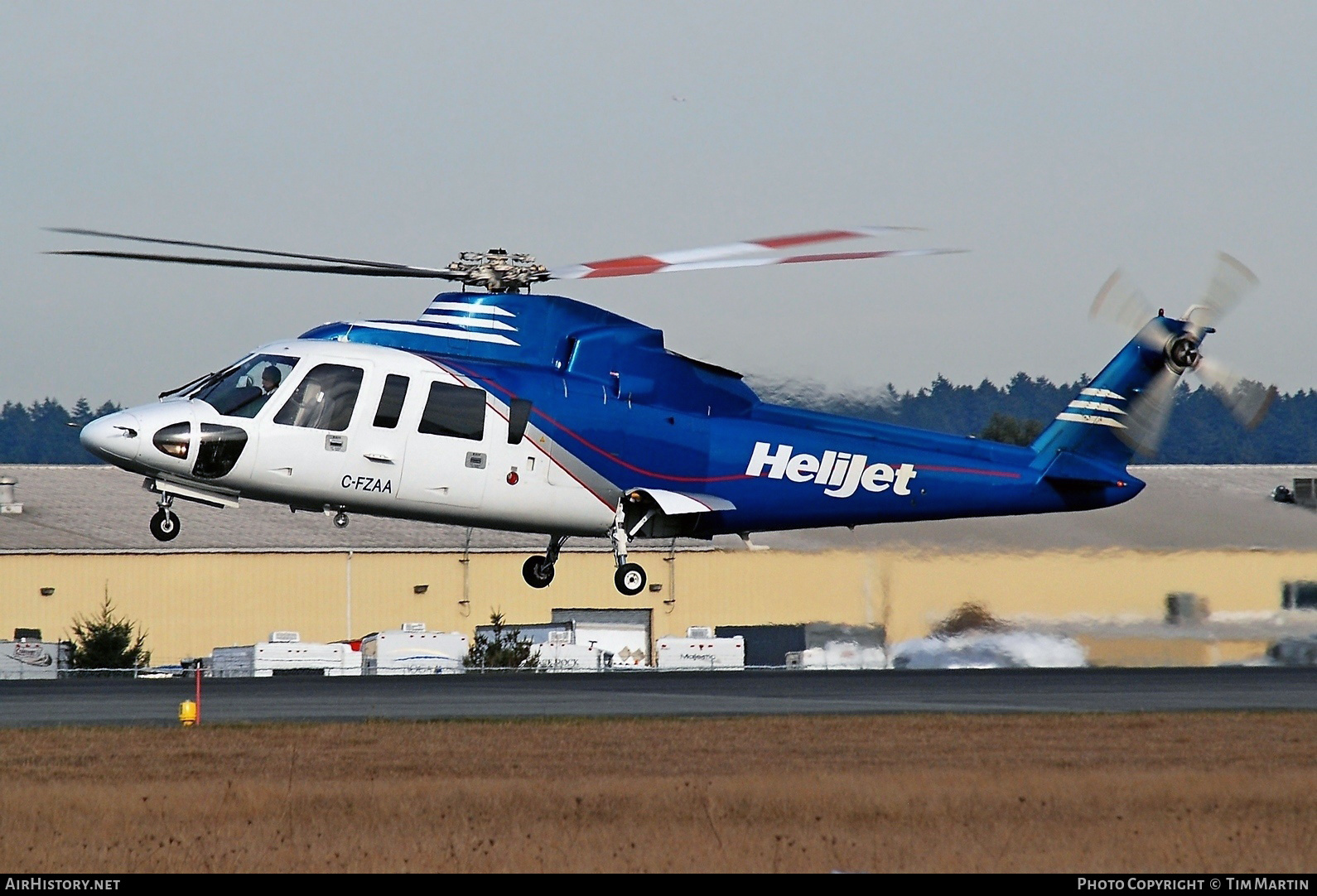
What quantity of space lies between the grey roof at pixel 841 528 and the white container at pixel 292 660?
903cm

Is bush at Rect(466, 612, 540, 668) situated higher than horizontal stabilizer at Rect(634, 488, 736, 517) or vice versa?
horizontal stabilizer at Rect(634, 488, 736, 517)

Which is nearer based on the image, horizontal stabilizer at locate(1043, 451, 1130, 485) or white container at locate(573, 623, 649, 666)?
horizontal stabilizer at locate(1043, 451, 1130, 485)

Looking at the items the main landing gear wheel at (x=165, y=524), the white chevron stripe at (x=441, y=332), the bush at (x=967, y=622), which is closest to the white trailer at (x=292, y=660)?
the bush at (x=967, y=622)

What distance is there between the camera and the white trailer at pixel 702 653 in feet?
178

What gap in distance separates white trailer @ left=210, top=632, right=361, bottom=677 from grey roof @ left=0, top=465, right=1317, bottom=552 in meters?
8.85

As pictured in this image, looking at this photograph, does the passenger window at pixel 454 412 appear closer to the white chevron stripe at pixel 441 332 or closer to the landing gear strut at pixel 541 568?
the white chevron stripe at pixel 441 332

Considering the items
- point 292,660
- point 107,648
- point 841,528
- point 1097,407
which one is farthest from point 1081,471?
point 107,648

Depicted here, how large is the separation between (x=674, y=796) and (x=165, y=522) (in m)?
7.25

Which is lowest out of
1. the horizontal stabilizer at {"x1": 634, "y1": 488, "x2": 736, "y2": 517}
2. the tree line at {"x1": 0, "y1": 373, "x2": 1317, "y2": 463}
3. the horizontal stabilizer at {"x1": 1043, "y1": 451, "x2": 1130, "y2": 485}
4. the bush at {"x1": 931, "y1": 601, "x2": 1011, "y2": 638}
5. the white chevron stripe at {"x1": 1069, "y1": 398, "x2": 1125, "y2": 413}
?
the bush at {"x1": 931, "y1": 601, "x2": 1011, "y2": 638}

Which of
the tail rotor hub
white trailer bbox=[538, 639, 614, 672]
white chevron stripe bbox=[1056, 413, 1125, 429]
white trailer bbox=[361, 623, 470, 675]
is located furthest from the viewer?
white trailer bbox=[538, 639, 614, 672]

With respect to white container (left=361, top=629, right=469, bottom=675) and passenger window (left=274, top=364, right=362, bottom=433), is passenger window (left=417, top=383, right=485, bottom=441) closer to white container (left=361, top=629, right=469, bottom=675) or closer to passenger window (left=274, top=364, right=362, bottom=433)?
passenger window (left=274, top=364, right=362, bottom=433)

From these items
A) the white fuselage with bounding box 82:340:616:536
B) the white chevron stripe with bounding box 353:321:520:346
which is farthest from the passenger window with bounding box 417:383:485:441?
the white chevron stripe with bounding box 353:321:520:346

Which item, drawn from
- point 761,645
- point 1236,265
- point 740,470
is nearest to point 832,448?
point 740,470

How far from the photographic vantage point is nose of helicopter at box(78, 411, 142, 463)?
2145cm
